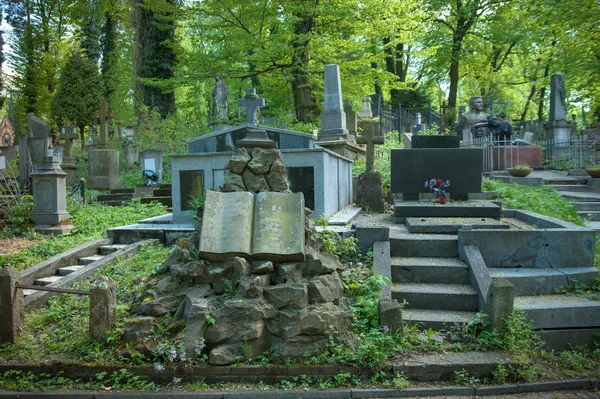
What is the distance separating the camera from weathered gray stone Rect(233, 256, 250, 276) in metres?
4.57

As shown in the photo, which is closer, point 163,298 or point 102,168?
point 163,298

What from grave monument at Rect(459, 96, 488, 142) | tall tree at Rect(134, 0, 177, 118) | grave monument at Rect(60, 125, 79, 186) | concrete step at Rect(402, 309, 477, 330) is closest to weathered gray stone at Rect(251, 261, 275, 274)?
concrete step at Rect(402, 309, 477, 330)

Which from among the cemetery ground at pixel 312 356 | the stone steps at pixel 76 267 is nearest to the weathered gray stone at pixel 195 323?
the cemetery ground at pixel 312 356

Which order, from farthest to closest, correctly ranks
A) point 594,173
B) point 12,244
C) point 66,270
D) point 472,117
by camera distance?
point 472,117, point 594,173, point 12,244, point 66,270

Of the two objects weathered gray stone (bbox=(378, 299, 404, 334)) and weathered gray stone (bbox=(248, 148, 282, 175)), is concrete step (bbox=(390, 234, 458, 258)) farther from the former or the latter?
weathered gray stone (bbox=(248, 148, 282, 175))

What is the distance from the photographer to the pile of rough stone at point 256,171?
16.9 feet

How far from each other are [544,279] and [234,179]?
4.13 m

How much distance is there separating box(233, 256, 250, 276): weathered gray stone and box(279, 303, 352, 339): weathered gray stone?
0.57 m

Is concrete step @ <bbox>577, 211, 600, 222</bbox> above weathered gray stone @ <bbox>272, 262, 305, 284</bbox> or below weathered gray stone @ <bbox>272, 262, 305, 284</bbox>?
above

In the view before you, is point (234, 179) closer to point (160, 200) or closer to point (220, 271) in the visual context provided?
point (220, 271)

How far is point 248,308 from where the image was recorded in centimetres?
431

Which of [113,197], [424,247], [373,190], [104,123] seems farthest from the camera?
[104,123]

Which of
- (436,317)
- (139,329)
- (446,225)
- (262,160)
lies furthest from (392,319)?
(446,225)

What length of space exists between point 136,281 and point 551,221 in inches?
244
